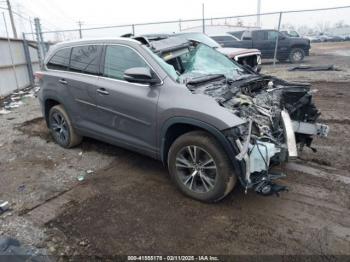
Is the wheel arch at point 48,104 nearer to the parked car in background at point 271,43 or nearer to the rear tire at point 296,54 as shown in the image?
the parked car in background at point 271,43

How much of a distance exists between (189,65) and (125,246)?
2531 millimetres

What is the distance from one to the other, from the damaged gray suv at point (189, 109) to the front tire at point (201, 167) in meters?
0.01

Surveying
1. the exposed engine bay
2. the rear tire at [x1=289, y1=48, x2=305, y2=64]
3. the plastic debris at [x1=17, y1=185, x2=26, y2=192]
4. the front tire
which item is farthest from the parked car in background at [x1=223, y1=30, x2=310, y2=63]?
the plastic debris at [x1=17, y1=185, x2=26, y2=192]

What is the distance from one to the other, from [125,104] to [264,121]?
176 cm

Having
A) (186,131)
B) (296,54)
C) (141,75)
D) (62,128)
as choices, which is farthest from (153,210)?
(296,54)

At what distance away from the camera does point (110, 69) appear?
453 cm

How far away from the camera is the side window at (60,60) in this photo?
530 cm

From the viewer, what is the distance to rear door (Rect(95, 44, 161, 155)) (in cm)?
404

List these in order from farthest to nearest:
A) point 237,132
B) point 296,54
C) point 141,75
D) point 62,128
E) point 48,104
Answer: point 296,54, point 48,104, point 62,128, point 141,75, point 237,132

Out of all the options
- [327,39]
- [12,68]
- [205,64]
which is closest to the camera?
[205,64]

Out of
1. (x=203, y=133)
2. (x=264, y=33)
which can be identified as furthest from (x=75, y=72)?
(x=264, y=33)

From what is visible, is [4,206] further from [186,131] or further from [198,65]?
[198,65]

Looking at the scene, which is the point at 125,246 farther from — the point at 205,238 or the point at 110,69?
the point at 110,69

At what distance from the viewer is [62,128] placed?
5715mm
